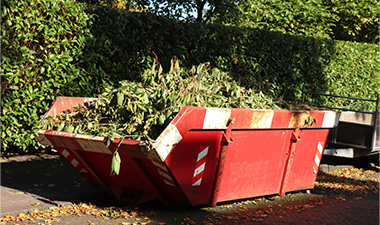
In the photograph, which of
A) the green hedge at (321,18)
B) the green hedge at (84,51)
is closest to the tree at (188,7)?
the green hedge at (84,51)

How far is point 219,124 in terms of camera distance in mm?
4934

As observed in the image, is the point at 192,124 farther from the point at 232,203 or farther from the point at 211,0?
the point at 211,0

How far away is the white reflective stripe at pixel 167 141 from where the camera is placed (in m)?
4.33

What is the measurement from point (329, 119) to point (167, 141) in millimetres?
2998

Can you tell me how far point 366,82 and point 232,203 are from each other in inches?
402

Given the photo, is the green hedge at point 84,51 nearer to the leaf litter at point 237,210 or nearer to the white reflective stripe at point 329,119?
the white reflective stripe at point 329,119

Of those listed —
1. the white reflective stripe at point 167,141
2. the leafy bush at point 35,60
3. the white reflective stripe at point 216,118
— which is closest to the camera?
the white reflective stripe at point 167,141

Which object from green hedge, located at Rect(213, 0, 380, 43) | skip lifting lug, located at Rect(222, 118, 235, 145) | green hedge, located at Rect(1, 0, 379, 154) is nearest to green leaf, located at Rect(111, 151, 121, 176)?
skip lifting lug, located at Rect(222, 118, 235, 145)

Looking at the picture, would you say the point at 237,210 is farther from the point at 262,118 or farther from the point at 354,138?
the point at 354,138

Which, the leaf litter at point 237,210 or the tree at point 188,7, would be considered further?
the tree at point 188,7

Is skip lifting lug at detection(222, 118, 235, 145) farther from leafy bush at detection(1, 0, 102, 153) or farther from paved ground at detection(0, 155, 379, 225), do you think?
leafy bush at detection(1, 0, 102, 153)

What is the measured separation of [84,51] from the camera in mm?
7793

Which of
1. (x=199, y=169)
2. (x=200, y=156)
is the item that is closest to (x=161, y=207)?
(x=199, y=169)

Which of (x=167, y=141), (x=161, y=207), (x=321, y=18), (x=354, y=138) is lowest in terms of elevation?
(x=161, y=207)
